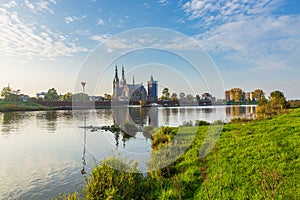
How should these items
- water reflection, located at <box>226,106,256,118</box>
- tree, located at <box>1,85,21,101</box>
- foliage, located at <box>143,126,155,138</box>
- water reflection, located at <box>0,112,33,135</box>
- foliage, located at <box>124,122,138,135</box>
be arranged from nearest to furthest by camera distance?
foliage, located at <box>143,126,155,138</box>
foliage, located at <box>124,122,138,135</box>
water reflection, located at <box>226,106,256,118</box>
water reflection, located at <box>0,112,33,135</box>
tree, located at <box>1,85,21,101</box>

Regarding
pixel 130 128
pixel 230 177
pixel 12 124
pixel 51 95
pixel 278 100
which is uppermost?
pixel 51 95

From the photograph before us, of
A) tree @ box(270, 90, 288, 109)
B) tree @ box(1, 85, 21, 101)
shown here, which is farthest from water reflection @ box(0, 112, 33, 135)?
tree @ box(1, 85, 21, 101)

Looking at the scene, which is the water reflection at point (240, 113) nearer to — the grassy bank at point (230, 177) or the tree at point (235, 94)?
the grassy bank at point (230, 177)

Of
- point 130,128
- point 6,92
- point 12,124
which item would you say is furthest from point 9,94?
point 130,128

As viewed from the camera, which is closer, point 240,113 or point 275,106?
point 275,106

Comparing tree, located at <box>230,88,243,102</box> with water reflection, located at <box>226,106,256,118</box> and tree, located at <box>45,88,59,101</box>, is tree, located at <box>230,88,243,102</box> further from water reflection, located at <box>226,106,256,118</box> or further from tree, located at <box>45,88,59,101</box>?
tree, located at <box>45,88,59,101</box>

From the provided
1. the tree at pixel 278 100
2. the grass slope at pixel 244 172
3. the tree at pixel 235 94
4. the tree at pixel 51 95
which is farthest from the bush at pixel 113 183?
the tree at pixel 51 95

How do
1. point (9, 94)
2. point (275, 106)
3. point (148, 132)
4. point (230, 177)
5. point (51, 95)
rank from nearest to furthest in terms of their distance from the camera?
point (230, 177), point (148, 132), point (275, 106), point (9, 94), point (51, 95)

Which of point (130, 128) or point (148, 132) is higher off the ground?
point (130, 128)

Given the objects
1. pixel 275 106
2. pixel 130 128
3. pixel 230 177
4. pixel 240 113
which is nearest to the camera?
pixel 230 177

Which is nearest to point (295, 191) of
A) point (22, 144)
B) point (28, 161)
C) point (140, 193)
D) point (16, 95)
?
point (140, 193)

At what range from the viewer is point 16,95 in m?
93.7

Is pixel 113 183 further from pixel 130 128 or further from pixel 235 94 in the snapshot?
pixel 235 94

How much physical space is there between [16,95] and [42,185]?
3997 inches
